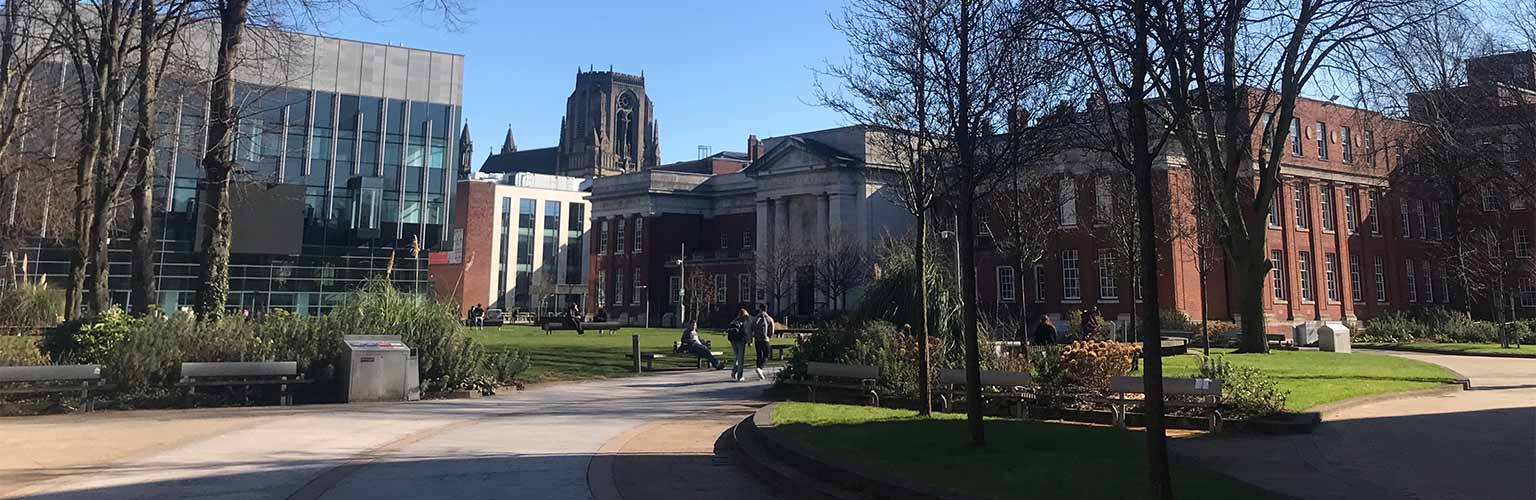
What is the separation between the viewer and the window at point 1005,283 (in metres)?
54.4

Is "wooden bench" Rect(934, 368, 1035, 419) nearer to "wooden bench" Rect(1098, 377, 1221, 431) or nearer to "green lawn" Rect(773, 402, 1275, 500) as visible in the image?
"green lawn" Rect(773, 402, 1275, 500)

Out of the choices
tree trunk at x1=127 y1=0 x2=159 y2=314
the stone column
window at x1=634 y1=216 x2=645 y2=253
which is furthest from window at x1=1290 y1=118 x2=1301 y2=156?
tree trunk at x1=127 y1=0 x2=159 y2=314

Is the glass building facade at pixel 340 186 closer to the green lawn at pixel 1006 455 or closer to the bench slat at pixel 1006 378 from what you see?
the bench slat at pixel 1006 378

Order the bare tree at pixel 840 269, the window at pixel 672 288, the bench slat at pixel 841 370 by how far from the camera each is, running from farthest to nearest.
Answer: the window at pixel 672 288
the bare tree at pixel 840 269
the bench slat at pixel 841 370

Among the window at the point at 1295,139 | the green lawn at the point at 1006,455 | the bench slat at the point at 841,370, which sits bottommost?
the green lawn at the point at 1006,455

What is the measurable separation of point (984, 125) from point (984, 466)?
4675 mm

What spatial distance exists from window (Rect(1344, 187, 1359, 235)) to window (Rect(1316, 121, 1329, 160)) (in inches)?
116

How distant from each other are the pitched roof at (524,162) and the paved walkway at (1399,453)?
137731 mm

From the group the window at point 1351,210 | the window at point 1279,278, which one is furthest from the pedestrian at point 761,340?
the window at point 1351,210

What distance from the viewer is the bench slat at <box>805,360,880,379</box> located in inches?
526

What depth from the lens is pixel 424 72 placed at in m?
51.6

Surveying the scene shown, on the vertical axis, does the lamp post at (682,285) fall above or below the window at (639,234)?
below

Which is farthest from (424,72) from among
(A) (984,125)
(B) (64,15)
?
(A) (984,125)

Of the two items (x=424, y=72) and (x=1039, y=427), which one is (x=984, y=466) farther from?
(x=424, y=72)
